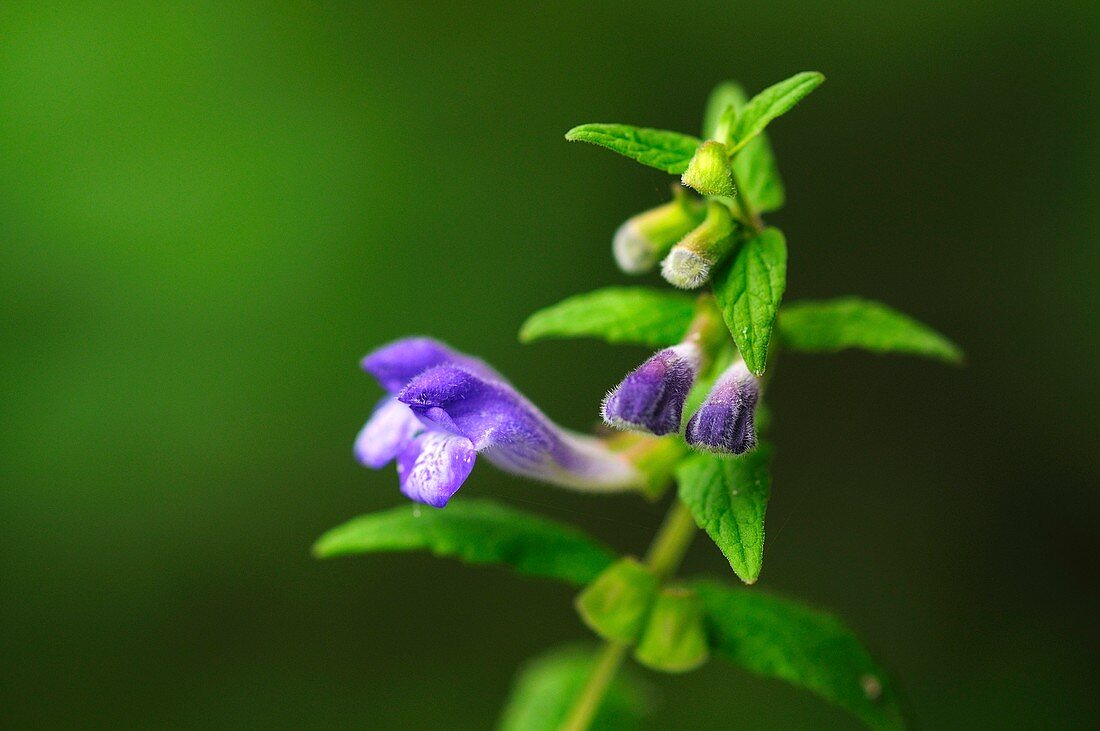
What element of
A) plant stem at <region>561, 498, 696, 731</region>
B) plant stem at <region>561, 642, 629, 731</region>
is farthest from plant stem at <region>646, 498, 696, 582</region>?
plant stem at <region>561, 642, 629, 731</region>

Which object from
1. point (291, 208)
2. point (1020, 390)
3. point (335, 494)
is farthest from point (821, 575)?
point (291, 208)

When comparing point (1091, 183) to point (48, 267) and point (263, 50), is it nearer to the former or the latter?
point (263, 50)

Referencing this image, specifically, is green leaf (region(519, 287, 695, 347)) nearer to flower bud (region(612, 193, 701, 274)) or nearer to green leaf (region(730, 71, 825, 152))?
flower bud (region(612, 193, 701, 274))

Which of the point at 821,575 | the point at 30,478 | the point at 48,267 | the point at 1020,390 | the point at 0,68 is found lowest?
the point at 821,575

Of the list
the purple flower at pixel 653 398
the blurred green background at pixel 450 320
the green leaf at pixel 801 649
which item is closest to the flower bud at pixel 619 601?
the green leaf at pixel 801 649

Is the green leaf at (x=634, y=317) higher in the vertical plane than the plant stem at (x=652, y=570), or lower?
higher

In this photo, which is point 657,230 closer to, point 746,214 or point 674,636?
point 746,214

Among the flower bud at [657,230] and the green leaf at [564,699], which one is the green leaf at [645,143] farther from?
the green leaf at [564,699]
